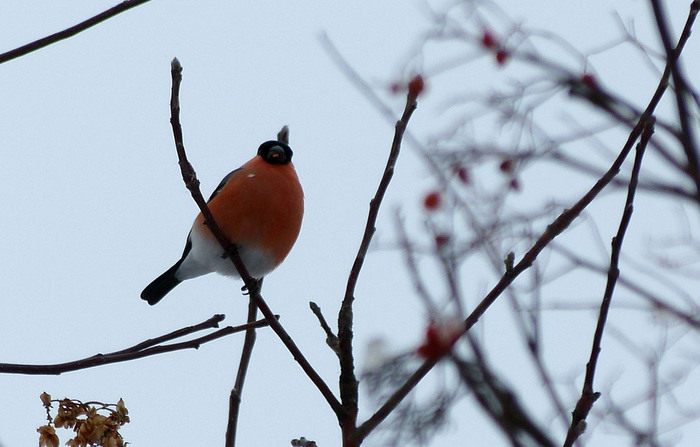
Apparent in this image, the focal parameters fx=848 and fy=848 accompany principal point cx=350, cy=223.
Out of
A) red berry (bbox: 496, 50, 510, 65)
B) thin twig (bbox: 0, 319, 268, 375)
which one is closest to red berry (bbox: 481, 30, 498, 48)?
red berry (bbox: 496, 50, 510, 65)

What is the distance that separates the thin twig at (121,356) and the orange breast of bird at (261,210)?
1.81 metres

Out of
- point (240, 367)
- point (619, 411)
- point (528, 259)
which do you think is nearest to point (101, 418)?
point (240, 367)

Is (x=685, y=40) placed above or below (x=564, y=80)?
below

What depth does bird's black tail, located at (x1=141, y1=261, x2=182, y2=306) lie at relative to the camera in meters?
4.60

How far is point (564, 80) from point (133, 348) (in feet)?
5.44

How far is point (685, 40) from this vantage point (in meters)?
1.60

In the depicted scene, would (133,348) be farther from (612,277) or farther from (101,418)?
(612,277)

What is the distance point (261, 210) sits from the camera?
13.0 ft

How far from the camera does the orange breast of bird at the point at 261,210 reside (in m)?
3.93

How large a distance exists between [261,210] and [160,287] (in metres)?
0.99

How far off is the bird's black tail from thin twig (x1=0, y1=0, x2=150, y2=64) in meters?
3.36

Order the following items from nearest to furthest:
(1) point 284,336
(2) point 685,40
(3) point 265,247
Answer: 1. (2) point 685,40
2. (1) point 284,336
3. (3) point 265,247

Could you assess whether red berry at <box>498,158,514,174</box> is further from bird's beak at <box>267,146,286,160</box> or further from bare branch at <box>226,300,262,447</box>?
bird's beak at <box>267,146,286,160</box>

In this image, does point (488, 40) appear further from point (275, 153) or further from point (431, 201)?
point (275, 153)
